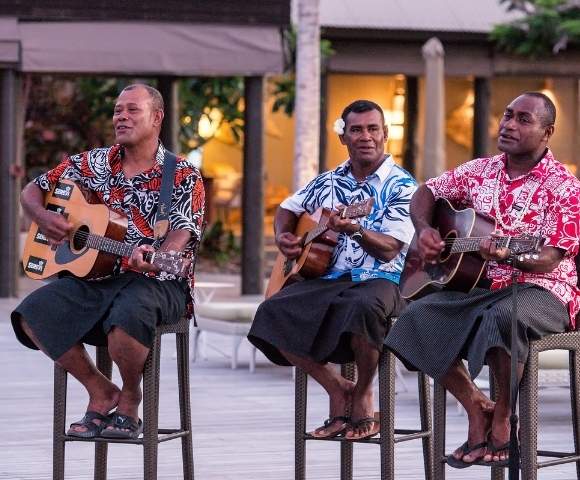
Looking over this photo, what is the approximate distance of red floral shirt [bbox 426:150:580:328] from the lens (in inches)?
245

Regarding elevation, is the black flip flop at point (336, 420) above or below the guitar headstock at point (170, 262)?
below

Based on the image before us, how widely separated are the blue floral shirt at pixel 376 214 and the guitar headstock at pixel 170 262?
757 millimetres

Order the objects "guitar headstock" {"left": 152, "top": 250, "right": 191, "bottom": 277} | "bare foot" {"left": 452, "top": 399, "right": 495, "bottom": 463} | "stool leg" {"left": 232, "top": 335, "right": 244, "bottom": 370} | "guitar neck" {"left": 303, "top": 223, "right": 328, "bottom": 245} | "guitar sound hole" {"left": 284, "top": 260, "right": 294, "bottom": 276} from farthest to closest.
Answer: "stool leg" {"left": 232, "top": 335, "right": 244, "bottom": 370}, "guitar sound hole" {"left": 284, "top": 260, "right": 294, "bottom": 276}, "guitar neck" {"left": 303, "top": 223, "right": 328, "bottom": 245}, "guitar headstock" {"left": 152, "top": 250, "right": 191, "bottom": 277}, "bare foot" {"left": 452, "top": 399, "right": 495, "bottom": 463}

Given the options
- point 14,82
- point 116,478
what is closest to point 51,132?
point 14,82

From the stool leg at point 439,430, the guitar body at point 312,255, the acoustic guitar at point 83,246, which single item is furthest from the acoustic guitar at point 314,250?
the stool leg at point 439,430

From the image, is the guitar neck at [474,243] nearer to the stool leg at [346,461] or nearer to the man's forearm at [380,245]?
the man's forearm at [380,245]

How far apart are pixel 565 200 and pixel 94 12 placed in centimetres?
1019

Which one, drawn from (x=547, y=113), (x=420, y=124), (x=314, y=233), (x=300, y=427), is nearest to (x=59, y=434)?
(x=300, y=427)

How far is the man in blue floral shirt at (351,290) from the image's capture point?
6.58 meters

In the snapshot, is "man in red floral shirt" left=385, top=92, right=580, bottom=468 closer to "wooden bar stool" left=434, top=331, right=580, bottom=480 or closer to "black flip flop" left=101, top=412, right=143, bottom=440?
"wooden bar stool" left=434, top=331, right=580, bottom=480

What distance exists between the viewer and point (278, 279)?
718 centimetres

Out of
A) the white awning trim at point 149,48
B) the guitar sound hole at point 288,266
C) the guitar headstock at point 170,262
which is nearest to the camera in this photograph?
the guitar headstock at point 170,262

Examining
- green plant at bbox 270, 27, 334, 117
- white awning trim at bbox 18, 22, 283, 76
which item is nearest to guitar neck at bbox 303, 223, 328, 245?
white awning trim at bbox 18, 22, 283, 76

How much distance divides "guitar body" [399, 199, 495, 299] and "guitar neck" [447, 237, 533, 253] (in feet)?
0.08
